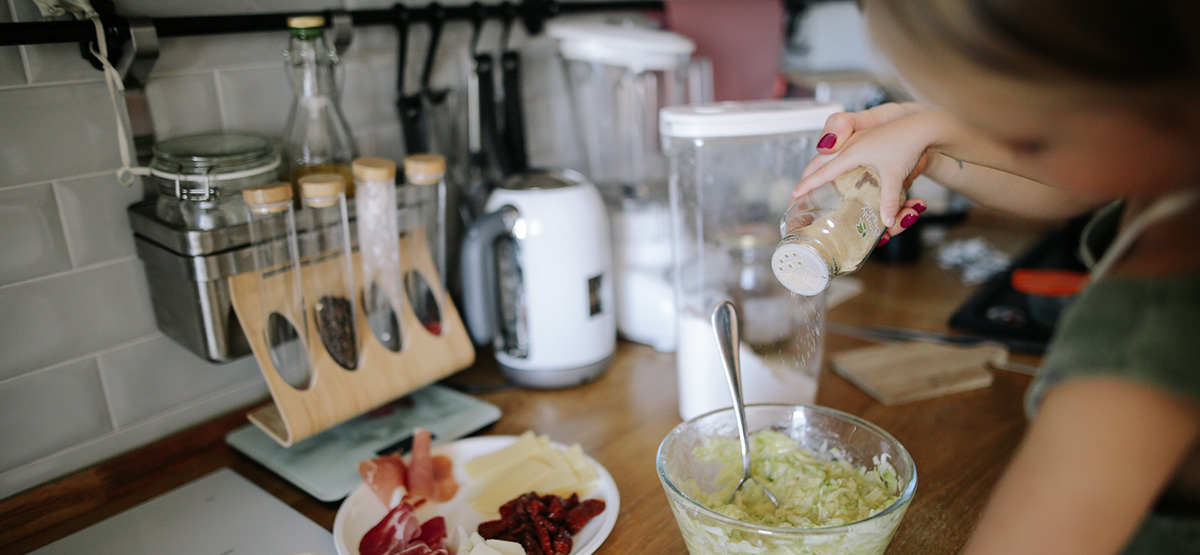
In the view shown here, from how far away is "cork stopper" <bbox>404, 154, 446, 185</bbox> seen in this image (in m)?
0.89

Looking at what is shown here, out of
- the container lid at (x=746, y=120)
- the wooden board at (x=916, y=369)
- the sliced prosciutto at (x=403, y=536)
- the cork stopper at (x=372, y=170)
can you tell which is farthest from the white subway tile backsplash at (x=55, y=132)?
the wooden board at (x=916, y=369)

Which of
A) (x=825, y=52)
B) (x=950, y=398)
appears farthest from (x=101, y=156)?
(x=825, y=52)

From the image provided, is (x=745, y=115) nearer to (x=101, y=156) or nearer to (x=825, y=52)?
(x=101, y=156)

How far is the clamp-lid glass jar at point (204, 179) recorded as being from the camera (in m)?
0.77

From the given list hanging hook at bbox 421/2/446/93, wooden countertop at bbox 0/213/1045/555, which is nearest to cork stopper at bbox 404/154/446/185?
hanging hook at bbox 421/2/446/93

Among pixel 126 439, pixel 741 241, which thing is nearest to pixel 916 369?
pixel 741 241

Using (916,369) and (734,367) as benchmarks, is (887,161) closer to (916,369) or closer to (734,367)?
(734,367)

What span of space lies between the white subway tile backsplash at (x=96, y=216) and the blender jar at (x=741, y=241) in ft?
1.96

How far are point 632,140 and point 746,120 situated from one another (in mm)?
470

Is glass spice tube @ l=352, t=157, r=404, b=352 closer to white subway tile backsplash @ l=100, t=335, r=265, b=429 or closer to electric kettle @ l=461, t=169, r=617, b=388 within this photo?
electric kettle @ l=461, t=169, r=617, b=388

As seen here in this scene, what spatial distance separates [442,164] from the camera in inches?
35.9

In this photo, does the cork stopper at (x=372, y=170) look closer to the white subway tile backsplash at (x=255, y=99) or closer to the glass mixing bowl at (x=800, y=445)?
the white subway tile backsplash at (x=255, y=99)

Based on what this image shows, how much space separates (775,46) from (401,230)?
0.94 m

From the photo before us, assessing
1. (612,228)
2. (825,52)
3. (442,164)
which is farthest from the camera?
(825,52)
